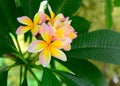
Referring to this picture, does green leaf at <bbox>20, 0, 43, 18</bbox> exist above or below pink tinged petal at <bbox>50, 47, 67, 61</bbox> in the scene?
above

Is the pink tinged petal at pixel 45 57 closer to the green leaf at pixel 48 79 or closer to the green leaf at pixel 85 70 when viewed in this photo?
the green leaf at pixel 48 79

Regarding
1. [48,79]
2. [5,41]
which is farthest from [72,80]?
[5,41]

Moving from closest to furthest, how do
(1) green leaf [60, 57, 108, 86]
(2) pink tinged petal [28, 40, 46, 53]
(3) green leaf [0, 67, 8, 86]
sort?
(2) pink tinged petal [28, 40, 46, 53] < (3) green leaf [0, 67, 8, 86] < (1) green leaf [60, 57, 108, 86]

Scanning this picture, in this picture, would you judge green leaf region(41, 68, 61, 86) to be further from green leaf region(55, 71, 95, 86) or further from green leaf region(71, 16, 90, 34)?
green leaf region(71, 16, 90, 34)

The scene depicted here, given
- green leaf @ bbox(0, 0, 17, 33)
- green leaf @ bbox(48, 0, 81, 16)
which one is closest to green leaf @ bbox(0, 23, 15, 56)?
green leaf @ bbox(0, 0, 17, 33)

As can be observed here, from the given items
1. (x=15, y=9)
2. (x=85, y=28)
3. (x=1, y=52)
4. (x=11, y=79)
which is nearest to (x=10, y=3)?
(x=15, y=9)

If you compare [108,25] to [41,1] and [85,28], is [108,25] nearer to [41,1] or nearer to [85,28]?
[85,28]

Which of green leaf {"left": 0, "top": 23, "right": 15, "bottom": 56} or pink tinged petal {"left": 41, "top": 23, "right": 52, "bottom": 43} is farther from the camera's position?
green leaf {"left": 0, "top": 23, "right": 15, "bottom": 56}

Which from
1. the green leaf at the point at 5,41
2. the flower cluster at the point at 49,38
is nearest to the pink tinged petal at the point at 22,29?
the flower cluster at the point at 49,38
